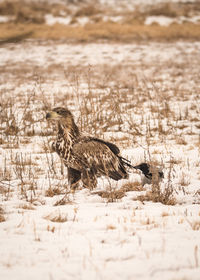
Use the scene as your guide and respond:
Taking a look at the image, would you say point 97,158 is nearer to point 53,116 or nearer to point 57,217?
point 53,116

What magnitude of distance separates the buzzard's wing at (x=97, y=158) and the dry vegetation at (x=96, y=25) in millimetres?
16901


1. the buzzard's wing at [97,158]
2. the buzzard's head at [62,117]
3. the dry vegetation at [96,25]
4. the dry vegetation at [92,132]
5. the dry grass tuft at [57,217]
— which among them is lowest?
the dry vegetation at [92,132]

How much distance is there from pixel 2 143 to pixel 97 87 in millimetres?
4936

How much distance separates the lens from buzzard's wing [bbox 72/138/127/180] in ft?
12.6

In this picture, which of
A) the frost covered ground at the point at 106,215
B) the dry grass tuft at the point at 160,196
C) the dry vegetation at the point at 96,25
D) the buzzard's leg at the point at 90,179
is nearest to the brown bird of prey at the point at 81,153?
the buzzard's leg at the point at 90,179

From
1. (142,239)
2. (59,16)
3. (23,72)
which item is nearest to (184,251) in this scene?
(142,239)

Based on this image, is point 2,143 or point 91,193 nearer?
point 91,193

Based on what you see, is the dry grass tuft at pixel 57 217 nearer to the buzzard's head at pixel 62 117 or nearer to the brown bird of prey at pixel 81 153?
the brown bird of prey at pixel 81 153

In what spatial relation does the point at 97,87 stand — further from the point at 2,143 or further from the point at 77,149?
the point at 77,149

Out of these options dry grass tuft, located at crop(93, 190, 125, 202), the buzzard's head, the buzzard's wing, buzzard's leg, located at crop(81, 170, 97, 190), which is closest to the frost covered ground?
dry grass tuft, located at crop(93, 190, 125, 202)

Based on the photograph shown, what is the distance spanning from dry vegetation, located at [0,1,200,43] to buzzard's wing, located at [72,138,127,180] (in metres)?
16.9

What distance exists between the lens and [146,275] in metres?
2.16

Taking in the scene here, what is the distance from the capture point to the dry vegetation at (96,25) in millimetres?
21109

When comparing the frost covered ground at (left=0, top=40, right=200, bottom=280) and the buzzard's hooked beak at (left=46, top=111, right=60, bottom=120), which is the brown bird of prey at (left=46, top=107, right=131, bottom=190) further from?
the frost covered ground at (left=0, top=40, right=200, bottom=280)
